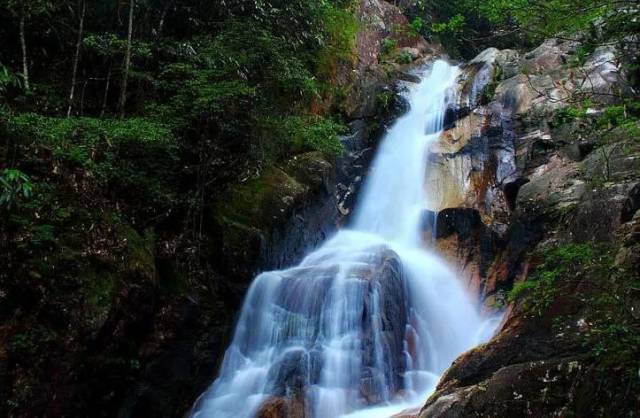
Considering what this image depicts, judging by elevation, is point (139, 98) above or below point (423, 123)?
below

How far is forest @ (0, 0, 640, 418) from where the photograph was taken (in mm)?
4504

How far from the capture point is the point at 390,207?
507 inches

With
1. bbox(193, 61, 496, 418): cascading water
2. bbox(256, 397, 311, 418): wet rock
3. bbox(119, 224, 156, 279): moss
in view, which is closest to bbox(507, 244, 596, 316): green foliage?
bbox(193, 61, 496, 418): cascading water

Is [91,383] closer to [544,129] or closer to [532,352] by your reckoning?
[532,352]

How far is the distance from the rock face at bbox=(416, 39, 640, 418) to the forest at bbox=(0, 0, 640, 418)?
33 millimetres

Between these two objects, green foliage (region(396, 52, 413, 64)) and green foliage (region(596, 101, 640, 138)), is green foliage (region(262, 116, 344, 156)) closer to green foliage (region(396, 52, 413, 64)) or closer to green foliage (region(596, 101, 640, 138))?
green foliage (region(596, 101, 640, 138))

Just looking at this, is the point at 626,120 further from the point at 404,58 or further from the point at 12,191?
the point at 404,58

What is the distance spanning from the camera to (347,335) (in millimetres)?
7992

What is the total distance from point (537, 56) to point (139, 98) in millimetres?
11487

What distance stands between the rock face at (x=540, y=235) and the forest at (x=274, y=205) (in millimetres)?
33

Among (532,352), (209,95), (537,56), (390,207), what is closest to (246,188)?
(209,95)

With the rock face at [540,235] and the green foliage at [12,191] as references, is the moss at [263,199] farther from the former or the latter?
the rock face at [540,235]

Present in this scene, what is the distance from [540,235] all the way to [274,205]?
5255mm

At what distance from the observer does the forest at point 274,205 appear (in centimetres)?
450
